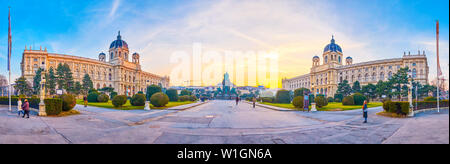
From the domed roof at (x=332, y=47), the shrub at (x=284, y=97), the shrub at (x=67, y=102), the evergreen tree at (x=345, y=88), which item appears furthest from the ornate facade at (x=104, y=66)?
the domed roof at (x=332, y=47)

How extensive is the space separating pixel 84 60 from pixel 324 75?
99925 millimetres

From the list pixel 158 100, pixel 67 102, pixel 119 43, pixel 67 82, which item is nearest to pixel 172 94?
pixel 158 100

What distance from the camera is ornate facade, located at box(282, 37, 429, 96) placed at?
209ft

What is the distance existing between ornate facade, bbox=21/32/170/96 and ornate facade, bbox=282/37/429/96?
2924 inches

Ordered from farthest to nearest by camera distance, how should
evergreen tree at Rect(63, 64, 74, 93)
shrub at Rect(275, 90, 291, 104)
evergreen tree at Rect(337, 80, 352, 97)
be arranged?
evergreen tree at Rect(337, 80, 352, 97) → evergreen tree at Rect(63, 64, 74, 93) → shrub at Rect(275, 90, 291, 104)

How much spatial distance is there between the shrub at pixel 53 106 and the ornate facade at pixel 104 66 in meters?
56.4

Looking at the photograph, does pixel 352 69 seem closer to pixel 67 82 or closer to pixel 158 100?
pixel 158 100

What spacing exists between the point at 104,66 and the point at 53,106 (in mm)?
78268

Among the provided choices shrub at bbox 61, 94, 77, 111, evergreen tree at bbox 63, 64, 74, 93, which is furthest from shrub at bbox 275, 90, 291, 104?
evergreen tree at bbox 63, 64, 74, 93

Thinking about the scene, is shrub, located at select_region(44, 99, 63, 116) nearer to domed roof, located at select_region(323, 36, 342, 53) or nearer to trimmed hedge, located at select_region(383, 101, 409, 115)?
trimmed hedge, located at select_region(383, 101, 409, 115)

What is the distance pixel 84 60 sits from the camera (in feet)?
245

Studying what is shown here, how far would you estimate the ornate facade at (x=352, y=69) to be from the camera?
63.8m

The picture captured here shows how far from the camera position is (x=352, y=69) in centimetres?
8144

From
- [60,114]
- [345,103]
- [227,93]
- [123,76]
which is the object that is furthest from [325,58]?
[60,114]
